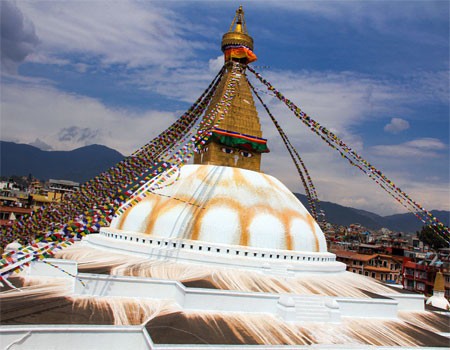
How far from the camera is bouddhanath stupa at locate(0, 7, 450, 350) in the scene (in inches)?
303

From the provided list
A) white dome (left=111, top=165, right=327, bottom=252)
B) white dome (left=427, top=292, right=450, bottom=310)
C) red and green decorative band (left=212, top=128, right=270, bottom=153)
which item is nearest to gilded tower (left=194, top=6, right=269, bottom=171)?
red and green decorative band (left=212, top=128, right=270, bottom=153)

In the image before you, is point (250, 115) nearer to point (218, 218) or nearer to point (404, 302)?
point (218, 218)

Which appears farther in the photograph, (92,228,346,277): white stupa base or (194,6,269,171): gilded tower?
(194,6,269,171): gilded tower

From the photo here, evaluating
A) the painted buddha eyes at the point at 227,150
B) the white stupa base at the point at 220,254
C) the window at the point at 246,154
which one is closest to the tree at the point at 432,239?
the window at the point at 246,154

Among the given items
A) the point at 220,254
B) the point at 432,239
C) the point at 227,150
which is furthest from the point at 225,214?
the point at 432,239

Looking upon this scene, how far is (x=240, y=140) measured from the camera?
570 inches

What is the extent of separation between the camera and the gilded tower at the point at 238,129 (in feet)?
47.1

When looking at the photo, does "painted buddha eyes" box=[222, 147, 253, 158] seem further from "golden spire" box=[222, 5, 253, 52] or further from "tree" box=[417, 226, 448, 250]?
"tree" box=[417, 226, 448, 250]

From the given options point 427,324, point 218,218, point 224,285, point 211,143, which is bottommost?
point 427,324

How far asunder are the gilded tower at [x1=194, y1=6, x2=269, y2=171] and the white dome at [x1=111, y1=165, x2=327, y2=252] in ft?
3.72

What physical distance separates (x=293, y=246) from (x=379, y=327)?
318 cm

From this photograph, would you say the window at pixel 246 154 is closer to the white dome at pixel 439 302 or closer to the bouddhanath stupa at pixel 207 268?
the bouddhanath stupa at pixel 207 268

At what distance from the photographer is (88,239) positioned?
537 inches

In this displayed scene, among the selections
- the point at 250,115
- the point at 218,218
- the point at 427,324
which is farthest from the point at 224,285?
the point at 250,115
